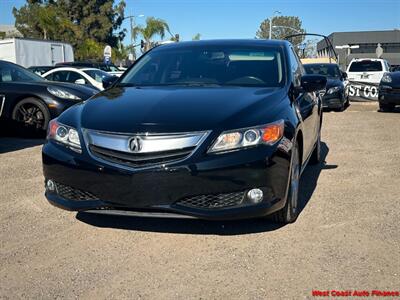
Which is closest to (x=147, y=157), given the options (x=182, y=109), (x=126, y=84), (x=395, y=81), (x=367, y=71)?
(x=182, y=109)

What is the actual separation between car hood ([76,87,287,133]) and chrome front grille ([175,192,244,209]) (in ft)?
1.54

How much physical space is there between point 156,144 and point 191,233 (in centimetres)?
86

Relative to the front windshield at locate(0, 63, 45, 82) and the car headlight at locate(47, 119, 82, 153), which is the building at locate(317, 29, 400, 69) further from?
the car headlight at locate(47, 119, 82, 153)

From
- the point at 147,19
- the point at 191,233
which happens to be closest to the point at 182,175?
the point at 191,233

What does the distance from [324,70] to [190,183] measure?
43.0ft

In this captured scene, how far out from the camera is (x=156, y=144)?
3.40 meters

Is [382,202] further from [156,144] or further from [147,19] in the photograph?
[147,19]

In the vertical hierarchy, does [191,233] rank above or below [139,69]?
below

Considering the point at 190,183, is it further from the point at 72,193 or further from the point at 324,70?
the point at 324,70

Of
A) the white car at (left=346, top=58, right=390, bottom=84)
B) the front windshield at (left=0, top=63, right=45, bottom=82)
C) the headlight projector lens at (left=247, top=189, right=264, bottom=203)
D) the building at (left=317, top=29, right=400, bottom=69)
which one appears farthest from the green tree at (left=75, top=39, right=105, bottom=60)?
the headlight projector lens at (left=247, top=189, right=264, bottom=203)

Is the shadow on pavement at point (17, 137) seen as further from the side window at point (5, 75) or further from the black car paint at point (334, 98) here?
the black car paint at point (334, 98)

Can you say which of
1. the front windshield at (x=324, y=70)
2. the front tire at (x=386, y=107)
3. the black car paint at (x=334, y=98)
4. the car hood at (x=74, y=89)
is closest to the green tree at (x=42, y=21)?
the front windshield at (x=324, y=70)

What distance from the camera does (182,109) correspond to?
3689mm

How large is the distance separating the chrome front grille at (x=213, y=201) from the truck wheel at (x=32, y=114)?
5968 millimetres
